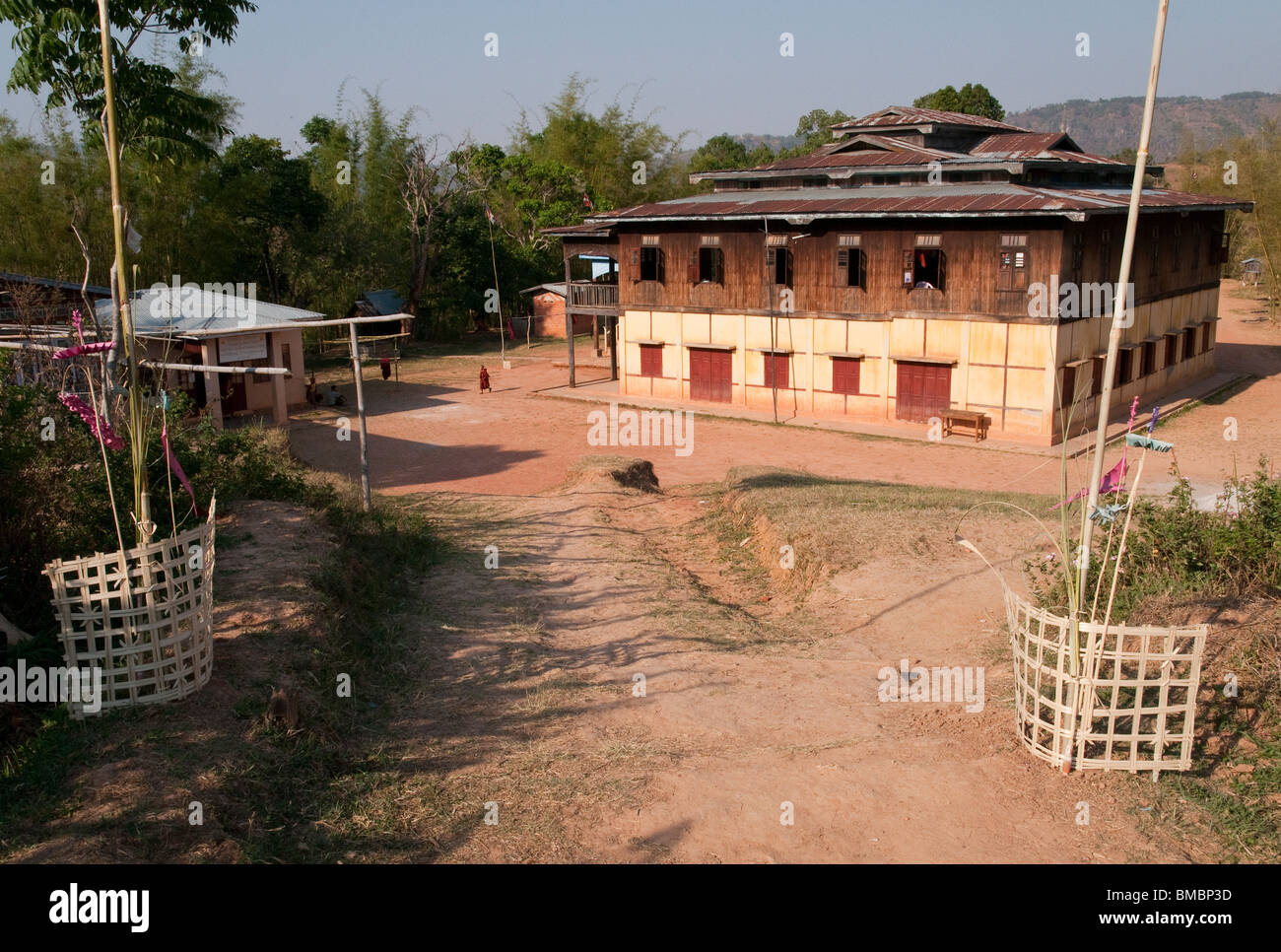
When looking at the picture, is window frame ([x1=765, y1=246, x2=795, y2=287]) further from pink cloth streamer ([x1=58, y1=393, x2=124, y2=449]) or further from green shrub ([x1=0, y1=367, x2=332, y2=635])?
pink cloth streamer ([x1=58, y1=393, x2=124, y2=449])

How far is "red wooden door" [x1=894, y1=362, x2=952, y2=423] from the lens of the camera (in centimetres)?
2705

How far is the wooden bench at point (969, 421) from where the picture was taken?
1008 inches

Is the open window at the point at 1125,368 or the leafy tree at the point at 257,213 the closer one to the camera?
the open window at the point at 1125,368

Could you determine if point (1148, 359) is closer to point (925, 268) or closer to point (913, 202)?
point (925, 268)

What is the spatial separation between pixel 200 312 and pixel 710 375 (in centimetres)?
1441

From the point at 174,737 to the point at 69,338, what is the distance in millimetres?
7553

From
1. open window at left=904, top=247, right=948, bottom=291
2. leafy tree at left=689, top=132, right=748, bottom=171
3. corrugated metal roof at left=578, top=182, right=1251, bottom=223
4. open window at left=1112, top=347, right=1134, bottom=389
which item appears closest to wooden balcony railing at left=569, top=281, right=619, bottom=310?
corrugated metal roof at left=578, top=182, right=1251, bottom=223

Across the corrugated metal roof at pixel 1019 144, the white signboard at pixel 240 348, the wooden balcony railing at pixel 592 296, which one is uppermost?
the corrugated metal roof at pixel 1019 144

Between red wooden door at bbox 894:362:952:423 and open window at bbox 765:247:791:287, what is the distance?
13.6 feet

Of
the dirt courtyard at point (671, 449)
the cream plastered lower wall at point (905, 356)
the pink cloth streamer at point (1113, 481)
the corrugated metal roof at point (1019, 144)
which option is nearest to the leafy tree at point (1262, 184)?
the corrugated metal roof at point (1019, 144)

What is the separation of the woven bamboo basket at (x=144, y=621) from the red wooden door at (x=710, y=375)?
23715 millimetres

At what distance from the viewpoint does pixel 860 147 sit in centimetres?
3706

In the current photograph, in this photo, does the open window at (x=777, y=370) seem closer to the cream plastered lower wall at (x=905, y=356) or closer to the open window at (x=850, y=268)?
the cream plastered lower wall at (x=905, y=356)
